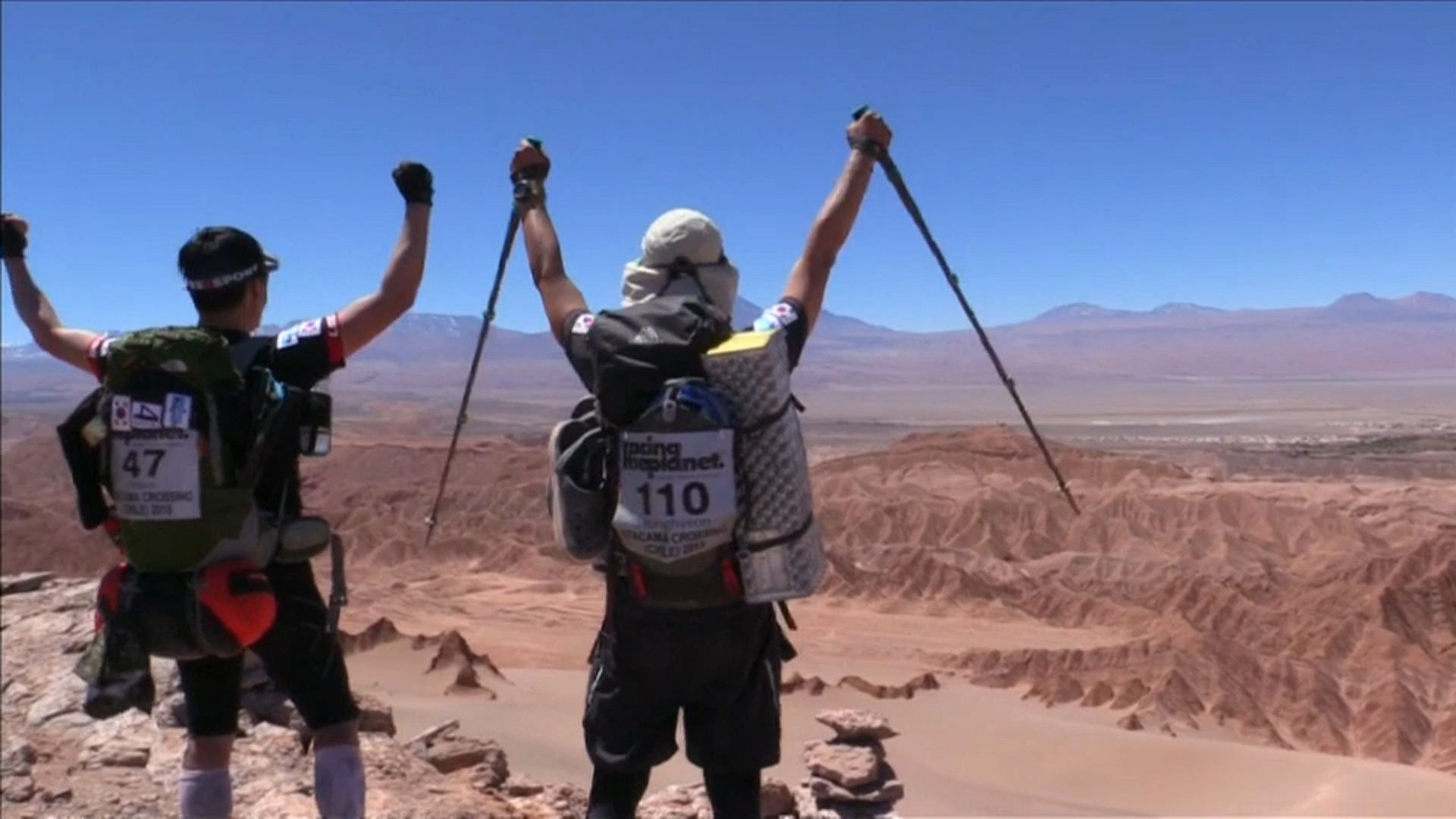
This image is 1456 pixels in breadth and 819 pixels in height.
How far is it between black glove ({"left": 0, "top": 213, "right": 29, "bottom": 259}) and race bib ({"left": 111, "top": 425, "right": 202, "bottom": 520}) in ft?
3.16

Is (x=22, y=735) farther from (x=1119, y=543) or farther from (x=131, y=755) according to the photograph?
(x=1119, y=543)

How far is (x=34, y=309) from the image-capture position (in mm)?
3193

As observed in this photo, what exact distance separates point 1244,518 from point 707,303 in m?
32.0

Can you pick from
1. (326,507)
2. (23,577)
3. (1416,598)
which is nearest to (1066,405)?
(326,507)

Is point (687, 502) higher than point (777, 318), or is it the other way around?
point (777, 318)

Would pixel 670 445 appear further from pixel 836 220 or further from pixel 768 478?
pixel 836 220

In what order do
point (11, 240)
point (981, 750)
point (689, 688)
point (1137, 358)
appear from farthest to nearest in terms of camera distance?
point (1137, 358)
point (981, 750)
point (11, 240)
point (689, 688)

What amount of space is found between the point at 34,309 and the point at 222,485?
3.05 ft

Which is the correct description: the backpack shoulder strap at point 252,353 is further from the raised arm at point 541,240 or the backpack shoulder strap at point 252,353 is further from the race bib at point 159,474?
the raised arm at point 541,240

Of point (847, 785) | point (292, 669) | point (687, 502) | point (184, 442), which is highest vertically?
point (184, 442)

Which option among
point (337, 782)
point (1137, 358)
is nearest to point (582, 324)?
point (337, 782)

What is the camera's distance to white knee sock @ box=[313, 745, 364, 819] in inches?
115

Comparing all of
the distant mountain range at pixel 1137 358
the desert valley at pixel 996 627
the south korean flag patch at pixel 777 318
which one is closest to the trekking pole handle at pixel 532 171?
the south korean flag patch at pixel 777 318

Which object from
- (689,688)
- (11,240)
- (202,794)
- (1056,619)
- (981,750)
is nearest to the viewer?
(689,688)
